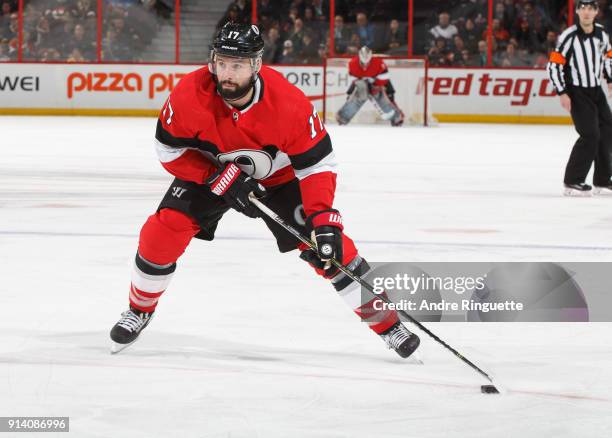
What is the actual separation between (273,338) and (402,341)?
1.46ft

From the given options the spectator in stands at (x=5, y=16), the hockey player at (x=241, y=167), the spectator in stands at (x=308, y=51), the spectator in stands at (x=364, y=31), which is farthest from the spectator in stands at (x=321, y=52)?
the hockey player at (x=241, y=167)

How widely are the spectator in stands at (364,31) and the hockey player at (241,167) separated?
12537 mm

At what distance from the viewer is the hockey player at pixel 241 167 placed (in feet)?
9.54

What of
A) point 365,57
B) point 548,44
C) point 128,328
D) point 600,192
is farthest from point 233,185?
point 548,44

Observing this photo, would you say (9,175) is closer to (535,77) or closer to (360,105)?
(360,105)

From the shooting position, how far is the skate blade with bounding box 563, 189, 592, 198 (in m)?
6.96

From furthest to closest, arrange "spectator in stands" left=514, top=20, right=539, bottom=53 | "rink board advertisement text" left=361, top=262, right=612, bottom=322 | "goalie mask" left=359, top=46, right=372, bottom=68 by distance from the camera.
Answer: "spectator in stands" left=514, top=20, right=539, bottom=53
"goalie mask" left=359, top=46, right=372, bottom=68
"rink board advertisement text" left=361, top=262, right=612, bottom=322

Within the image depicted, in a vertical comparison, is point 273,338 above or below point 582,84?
below

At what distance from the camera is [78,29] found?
15.6 meters

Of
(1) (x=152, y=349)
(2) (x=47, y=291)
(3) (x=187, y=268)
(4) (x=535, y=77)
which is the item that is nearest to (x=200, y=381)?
(1) (x=152, y=349)

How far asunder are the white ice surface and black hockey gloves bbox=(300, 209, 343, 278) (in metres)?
0.28

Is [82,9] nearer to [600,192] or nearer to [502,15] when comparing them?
[502,15]

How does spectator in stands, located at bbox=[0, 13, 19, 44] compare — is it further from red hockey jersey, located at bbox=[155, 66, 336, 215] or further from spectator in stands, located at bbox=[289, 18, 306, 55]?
red hockey jersey, located at bbox=[155, 66, 336, 215]

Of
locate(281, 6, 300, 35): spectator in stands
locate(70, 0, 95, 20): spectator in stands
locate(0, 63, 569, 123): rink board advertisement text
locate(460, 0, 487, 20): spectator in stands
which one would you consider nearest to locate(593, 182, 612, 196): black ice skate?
locate(0, 63, 569, 123): rink board advertisement text
